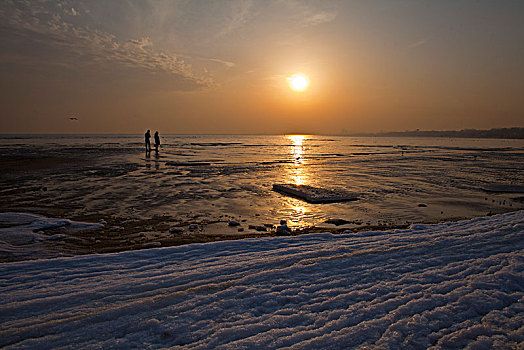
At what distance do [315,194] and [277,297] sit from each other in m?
7.79

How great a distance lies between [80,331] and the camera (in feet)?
9.16

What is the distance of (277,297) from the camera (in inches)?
137

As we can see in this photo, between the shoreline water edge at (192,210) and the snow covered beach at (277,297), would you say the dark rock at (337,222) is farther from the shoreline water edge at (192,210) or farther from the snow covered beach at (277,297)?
the snow covered beach at (277,297)

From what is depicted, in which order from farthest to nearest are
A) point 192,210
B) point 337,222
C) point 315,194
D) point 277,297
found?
point 315,194 → point 192,210 → point 337,222 → point 277,297

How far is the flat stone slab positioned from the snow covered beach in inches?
206

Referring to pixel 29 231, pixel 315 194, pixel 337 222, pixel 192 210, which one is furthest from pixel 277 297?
pixel 315 194

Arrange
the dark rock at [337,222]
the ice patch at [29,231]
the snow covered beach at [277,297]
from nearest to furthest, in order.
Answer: the snow covered beach at [277,297] < the ice patch at [29,231] < the dark rock at [337,222]

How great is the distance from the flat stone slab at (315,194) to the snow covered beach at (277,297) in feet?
17.2

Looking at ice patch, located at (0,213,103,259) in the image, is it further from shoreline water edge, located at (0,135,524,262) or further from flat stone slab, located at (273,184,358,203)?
flat stone slab, located at (273,184,358,203)

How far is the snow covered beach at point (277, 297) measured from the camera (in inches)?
108

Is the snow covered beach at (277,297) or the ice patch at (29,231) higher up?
the snow covered beach at (277,297)

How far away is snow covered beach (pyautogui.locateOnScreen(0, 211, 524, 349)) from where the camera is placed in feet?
9.03

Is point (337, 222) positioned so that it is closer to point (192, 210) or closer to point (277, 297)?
point (192, 210)

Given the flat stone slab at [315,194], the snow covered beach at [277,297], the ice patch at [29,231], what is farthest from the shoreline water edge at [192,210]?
the snow covered beach at [277,297]
